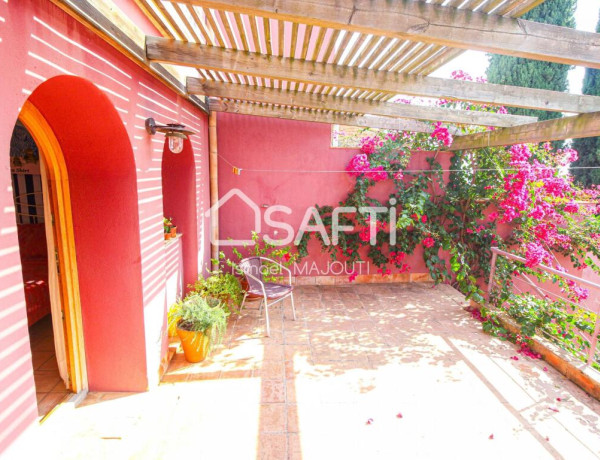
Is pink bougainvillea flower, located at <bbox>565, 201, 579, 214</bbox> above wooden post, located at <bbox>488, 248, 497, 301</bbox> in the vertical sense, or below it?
above

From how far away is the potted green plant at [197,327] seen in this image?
10.5 ft

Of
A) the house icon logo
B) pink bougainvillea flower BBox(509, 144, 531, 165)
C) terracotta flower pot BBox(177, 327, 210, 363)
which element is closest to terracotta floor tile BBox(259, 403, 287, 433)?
terracotta flower pot BBox(177, 327, 210, 363)

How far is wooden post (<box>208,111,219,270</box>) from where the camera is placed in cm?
488

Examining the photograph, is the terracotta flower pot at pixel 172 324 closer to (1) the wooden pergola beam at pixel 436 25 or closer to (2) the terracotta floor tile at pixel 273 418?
(2) the terracotta floor tile at pixel 273 418

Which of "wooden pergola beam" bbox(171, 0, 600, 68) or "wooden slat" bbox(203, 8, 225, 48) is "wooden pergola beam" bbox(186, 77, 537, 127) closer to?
"wooden slat" bbox(203, 8, 225, 48)

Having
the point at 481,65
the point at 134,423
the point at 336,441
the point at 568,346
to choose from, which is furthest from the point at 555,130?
the point at 481,65

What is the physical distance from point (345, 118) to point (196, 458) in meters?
4.27

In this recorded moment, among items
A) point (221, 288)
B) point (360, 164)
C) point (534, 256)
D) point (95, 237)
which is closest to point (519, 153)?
point (534, 256)

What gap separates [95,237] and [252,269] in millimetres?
2244

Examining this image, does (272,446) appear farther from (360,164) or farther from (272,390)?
(360,164)

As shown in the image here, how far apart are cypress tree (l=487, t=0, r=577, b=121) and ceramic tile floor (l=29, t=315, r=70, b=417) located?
35.8ft

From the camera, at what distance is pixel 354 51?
245cm

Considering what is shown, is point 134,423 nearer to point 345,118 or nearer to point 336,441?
point 336,441

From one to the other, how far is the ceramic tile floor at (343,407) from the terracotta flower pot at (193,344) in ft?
0.29
